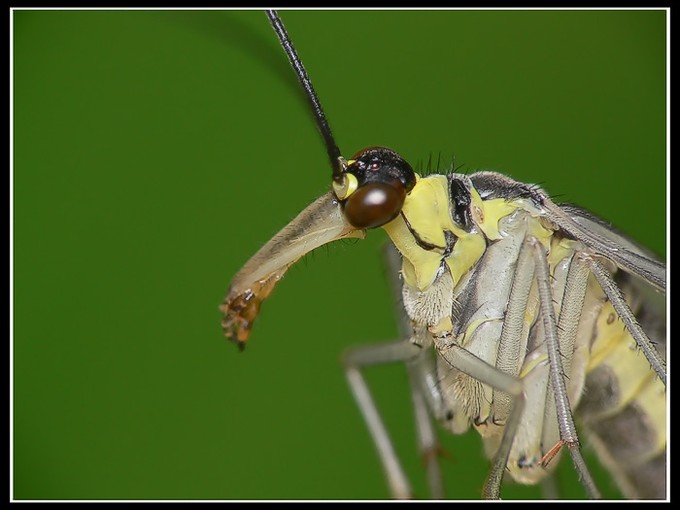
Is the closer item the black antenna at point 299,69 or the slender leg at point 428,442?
the black antenna at point 299,69

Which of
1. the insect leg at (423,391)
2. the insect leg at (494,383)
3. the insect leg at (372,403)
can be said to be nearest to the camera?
the insect leg at (494,383)

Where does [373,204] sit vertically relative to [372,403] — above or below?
above

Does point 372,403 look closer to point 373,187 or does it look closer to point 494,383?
point 494,383

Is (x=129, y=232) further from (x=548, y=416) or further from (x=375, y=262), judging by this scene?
(x=548, y=416)

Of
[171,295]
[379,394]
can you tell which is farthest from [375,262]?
[171,295]

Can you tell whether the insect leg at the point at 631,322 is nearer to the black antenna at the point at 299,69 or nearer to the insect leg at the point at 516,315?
the insect leg at the point at 516,315

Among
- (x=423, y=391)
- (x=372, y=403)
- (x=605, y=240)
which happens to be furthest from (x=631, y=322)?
(x=372, y=403)

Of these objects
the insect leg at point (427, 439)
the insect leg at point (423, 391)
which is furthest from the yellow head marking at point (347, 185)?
the insect leg at point (427, 439)
